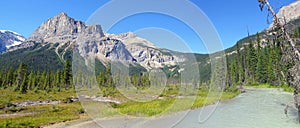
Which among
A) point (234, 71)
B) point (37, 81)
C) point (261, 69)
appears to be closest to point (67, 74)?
point (37, 81)

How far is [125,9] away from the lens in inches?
346

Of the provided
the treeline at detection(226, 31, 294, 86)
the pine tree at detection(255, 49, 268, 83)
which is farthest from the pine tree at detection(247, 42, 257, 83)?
the pine tree at detection(255, 49, 268, 83)

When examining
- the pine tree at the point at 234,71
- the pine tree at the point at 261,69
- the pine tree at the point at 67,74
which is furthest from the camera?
the pine tree at the point at 234,71

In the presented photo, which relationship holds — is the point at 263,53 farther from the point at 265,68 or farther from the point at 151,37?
the point at 151,37

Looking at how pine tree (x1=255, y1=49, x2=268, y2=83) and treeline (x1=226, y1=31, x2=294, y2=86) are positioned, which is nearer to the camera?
treeline (x1=226, y1=31, x2=294, y2=86)

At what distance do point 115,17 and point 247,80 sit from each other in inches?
3421

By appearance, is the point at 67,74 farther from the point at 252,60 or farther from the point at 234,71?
the point at 252,60

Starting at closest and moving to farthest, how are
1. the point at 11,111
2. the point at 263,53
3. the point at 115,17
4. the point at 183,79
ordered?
the point at 115,17 → the point at 183,79 → the point at 11,111 → the point at 263,53

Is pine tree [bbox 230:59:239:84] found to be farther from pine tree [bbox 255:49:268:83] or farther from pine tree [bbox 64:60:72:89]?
pine tree [bbox 64:60:72:89]

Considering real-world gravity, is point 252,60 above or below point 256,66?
above

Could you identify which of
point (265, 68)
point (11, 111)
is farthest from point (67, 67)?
point (265, 68)

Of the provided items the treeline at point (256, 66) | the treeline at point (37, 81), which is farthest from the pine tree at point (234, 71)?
the treeline at point (37, 81)

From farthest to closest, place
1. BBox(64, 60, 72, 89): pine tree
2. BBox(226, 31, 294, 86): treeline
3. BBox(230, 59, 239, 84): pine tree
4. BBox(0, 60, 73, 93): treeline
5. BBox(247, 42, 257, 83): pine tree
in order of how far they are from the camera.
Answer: BBox(230, 59, 239, 84): pine tree < BBox(247, 42, 257, 83): pine tree < BBox(0, 60, 73, 93): treeline < BBox(64, 60, 72, 89): pine tree < BBox(226, 31, 294, 86): treeline

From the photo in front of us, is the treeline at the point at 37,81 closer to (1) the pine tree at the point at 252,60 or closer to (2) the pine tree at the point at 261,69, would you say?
(2) the pine tree at the point at 261,69
